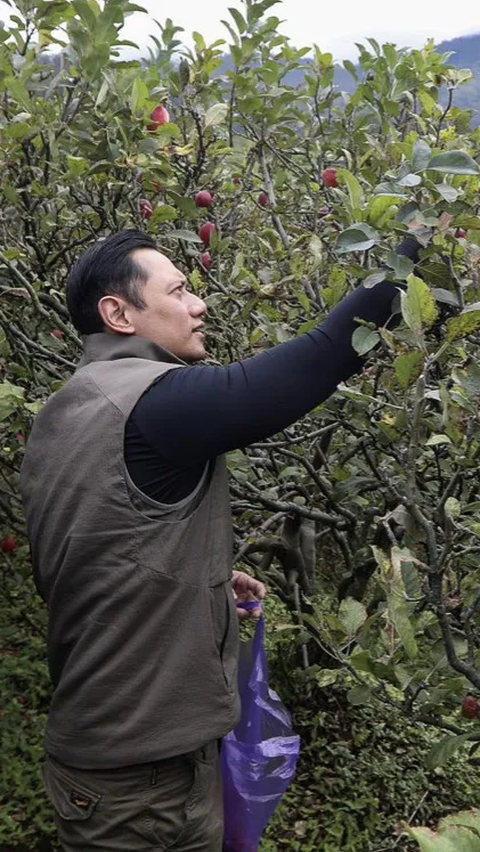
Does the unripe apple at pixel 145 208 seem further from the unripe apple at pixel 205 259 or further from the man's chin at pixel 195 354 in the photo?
the man's chin at pixel 195 354

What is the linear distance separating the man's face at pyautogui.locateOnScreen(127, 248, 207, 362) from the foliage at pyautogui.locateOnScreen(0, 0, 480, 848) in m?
0.32

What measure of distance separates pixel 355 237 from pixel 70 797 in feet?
3.75

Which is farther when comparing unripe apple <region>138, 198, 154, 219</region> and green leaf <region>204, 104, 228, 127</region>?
unripe apple <region>138, 198, 154, 219</region>

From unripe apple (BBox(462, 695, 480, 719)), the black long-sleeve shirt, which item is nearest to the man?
the black long-sleeve shirt

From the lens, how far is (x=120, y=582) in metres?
1.38

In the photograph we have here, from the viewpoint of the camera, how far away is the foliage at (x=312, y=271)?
1358 mm

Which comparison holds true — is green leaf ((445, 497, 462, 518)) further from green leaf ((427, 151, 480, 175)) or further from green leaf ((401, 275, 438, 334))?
green leaf ((427, 151, 480, 175))

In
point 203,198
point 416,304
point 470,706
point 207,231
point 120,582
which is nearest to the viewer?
point 416,304

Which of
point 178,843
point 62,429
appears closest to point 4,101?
point 62,429

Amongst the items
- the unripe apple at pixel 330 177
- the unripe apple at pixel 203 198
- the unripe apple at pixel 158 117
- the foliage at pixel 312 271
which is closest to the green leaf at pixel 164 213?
the foliage at pixel 312 271

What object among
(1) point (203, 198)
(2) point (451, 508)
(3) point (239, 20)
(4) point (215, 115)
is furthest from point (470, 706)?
(3) point (239, 20)

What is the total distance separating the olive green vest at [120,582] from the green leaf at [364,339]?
0.32 metres

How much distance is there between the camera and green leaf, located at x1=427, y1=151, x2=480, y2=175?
1.19m

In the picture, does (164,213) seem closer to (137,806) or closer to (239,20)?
(239,20)
